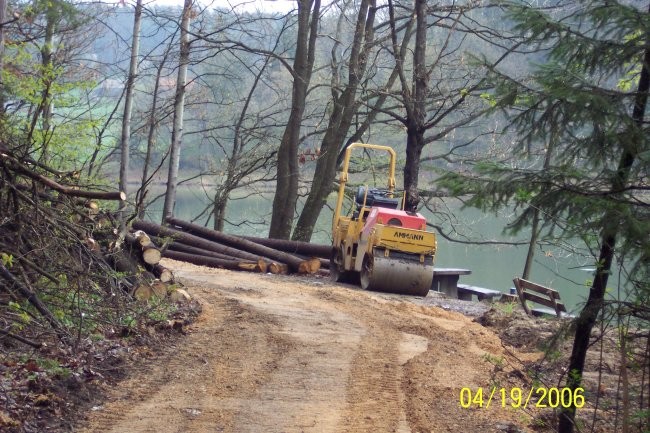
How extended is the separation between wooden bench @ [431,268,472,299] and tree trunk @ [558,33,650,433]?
15.2m

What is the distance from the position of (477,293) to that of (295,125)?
732cm

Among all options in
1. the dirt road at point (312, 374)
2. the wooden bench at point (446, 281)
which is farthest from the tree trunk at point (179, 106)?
the dirt road at point (312, 374)

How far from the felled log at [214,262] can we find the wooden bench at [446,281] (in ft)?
16.1

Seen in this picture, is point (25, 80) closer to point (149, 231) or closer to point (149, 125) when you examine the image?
point (149, 231)

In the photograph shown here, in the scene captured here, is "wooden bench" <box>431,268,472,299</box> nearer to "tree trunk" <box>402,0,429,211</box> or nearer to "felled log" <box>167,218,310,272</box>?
"tree trunk" <box>402,0,429,211</box>

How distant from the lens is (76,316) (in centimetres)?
863

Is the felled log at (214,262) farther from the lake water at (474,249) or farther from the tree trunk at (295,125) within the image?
the tree trunk at (295,125)

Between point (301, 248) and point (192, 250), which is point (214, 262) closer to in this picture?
point (192, 250)

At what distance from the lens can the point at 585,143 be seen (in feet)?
20.4

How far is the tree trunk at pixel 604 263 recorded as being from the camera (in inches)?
230

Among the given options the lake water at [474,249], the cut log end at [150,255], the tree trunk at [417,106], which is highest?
the tree trunk at [417,106]

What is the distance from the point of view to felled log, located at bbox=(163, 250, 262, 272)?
1992 centimetres

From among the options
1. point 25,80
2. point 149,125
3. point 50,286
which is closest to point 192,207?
point 149,125
